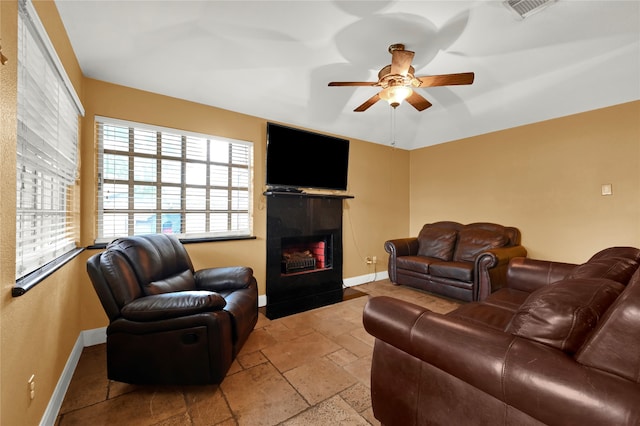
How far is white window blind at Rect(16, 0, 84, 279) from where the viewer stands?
4.24 ft

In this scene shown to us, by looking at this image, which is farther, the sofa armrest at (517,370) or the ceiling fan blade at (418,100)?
the ceiling fan blade at (418,100)

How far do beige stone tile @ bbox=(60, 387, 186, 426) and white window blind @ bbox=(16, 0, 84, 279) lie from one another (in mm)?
957

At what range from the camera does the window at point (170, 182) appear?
259 centimetres

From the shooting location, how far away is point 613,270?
4.98ft

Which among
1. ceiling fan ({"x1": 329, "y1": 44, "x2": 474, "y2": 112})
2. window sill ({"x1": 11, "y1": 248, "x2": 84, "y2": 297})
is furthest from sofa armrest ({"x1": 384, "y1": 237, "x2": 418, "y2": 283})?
window sill ({"x1": 11, "y1": 248, "x2": 84, "y2": 297})

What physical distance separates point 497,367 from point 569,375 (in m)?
0.20

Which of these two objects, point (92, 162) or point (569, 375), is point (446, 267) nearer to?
point (569, 375)

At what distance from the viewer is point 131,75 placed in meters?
2.54

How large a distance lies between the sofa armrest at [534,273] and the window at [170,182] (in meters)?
3.06

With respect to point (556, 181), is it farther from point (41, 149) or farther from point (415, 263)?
point (41, 149)

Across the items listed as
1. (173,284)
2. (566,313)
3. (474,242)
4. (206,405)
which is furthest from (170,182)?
(474,242)

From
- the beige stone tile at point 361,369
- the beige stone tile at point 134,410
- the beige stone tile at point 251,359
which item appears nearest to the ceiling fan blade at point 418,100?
the beige stone tile at point 361,369

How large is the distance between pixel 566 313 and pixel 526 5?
2333 millimetres

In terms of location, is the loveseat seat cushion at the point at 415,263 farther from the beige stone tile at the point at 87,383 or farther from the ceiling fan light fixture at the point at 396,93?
the beige stone tile at the point at 87,383
